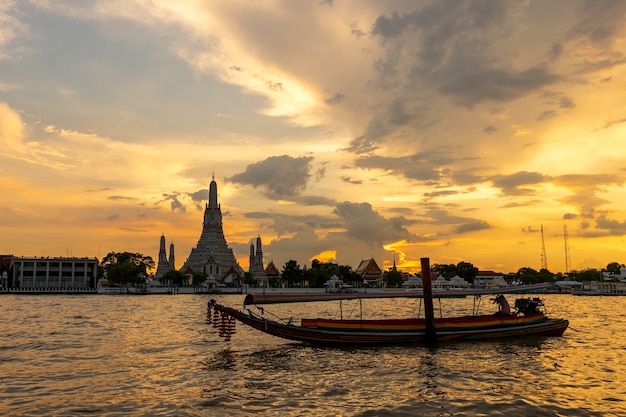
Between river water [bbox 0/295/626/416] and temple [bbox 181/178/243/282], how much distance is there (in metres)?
115


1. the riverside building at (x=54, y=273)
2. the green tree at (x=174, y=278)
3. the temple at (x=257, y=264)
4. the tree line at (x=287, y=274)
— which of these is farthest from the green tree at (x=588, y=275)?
the riverside building at (x=54, y=273)

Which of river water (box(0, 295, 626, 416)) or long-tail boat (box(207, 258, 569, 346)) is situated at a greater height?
long-tail boat (box(207, 258, 569, 346))

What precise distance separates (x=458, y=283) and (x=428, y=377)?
4124 inches

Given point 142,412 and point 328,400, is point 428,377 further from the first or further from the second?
point 142,412

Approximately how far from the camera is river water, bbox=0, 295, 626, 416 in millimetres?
15055

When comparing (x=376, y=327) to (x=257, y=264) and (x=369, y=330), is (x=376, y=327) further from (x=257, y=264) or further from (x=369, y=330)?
(x=257, y=264)

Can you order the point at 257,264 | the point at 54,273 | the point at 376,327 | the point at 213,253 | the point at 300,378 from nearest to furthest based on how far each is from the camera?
the point at 300,378 → the point at 376,327 → the point at 54,273 → the point at 213,253 → the point at 257,264

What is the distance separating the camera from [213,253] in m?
150

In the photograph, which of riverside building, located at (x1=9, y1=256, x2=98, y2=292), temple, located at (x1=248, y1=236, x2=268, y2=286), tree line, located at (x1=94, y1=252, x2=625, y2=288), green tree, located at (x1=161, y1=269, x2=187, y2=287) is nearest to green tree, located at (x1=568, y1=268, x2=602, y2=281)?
tree line, located at (x1=94, y1=252, x2=625, y2=288)

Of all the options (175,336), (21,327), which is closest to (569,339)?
(175,336)

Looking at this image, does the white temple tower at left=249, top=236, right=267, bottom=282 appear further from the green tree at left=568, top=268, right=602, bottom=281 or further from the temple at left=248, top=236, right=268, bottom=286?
the green tree at left=568, top=268, right=602, bottom=281

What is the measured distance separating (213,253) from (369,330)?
129 metres

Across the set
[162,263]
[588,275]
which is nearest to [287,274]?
[162,263]

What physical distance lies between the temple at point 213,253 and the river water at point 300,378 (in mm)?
114726
